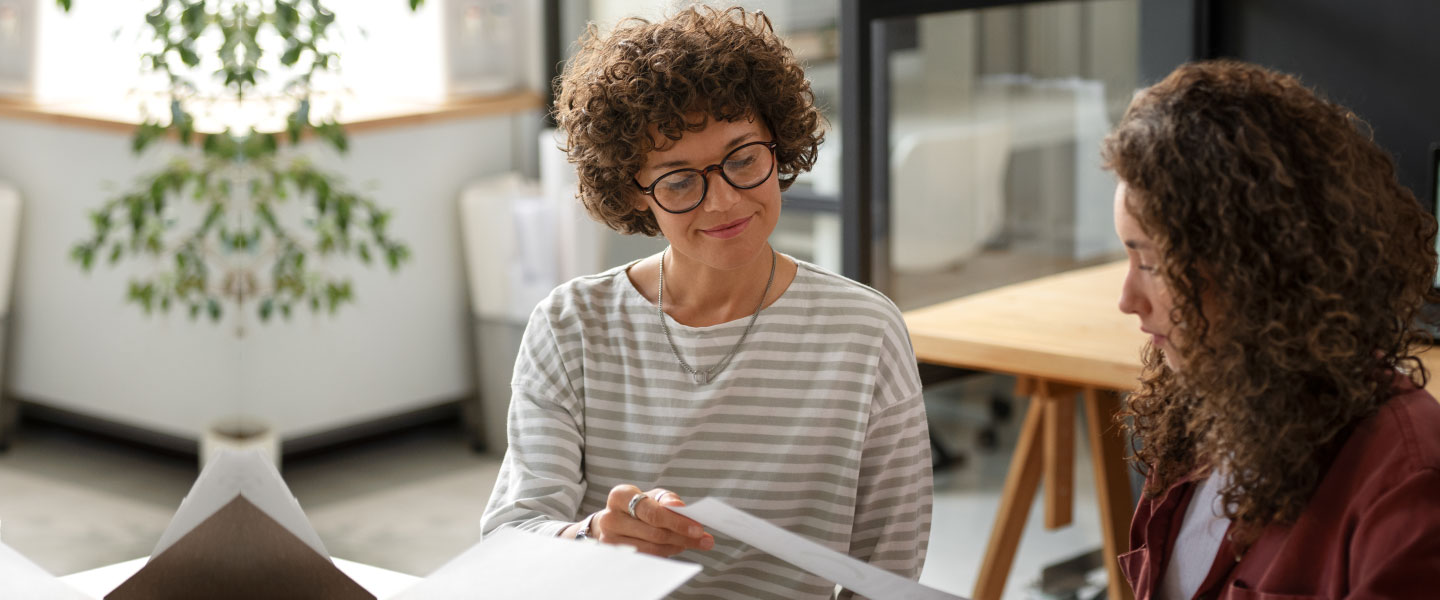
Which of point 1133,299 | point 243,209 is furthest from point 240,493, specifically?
point 243,209

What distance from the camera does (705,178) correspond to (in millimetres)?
1434

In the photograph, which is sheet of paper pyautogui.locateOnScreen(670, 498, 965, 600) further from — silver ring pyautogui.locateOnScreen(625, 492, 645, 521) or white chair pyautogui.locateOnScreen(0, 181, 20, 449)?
white chair pyautogui.locateOnScreen(0, 181, 20, 449)

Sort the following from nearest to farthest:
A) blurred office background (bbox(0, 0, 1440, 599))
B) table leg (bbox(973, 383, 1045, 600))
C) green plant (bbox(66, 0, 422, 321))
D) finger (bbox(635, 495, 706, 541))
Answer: finger (bbox(635, 495, 706, 541))
table leg (bbox(973, 383, 1045, 600))
blurred office background (bbox(0, 0, 1440, 599))
green plant (bbox(66, 0, 422, 321))

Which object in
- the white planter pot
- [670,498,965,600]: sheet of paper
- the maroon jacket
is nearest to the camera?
the maroon jacket

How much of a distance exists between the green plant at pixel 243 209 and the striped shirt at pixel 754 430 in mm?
2218

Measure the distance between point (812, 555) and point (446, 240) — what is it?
331 centimetres

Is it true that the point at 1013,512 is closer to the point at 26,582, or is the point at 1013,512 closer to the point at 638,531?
the point at 638,531

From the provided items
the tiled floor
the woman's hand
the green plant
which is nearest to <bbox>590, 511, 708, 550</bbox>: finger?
the woman's hand

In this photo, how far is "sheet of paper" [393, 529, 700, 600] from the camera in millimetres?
997

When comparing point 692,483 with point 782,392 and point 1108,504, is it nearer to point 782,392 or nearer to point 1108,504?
point 782,392

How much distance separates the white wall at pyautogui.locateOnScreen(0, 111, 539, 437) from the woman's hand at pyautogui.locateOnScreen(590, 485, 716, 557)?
2676 millimetres

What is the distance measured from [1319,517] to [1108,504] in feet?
5.09

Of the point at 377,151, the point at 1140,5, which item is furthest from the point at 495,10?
the point at 1140,5

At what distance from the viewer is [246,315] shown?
3.88 metres
